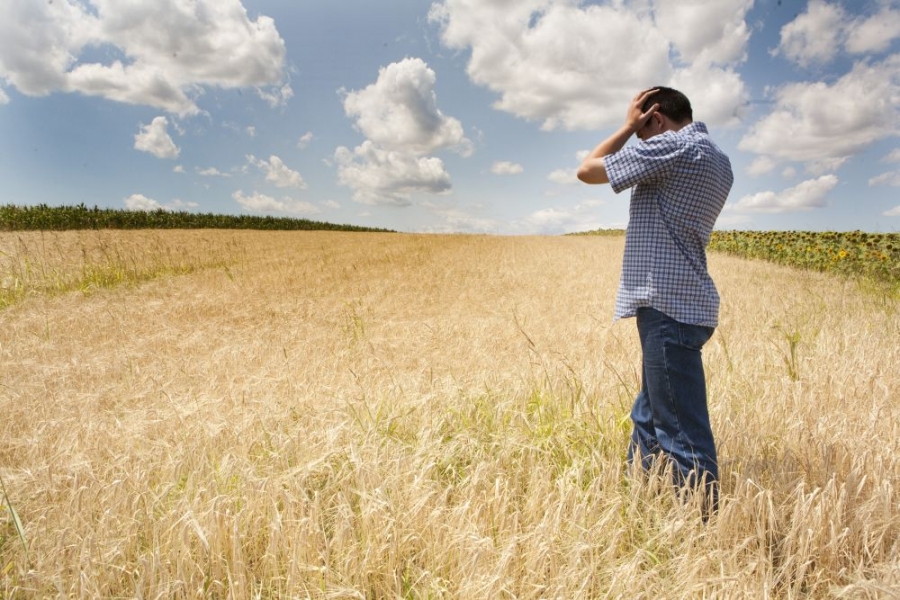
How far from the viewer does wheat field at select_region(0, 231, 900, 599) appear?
198 cm

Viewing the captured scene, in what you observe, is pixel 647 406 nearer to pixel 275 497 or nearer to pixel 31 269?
pixel 275 497

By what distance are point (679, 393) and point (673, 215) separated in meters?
0.80

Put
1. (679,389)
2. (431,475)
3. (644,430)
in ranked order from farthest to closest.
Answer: (431,475), (644,430), (679,389)

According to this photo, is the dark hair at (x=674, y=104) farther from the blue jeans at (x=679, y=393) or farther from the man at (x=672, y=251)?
the blue jeans at (x=679, y=393)

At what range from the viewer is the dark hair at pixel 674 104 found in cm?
224

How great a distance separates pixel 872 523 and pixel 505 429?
1.82 meters

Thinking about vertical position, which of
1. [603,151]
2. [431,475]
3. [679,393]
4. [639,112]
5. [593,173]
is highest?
[639,112]

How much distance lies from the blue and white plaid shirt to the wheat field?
92 cm

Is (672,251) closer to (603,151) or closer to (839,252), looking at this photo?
(603,151)

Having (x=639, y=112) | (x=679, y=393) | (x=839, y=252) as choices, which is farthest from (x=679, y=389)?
(x=839, y=252)

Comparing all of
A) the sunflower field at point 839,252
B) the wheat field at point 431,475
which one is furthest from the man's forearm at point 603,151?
the sunflower field at point 839,252

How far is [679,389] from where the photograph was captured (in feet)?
7.01

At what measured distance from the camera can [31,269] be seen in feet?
35.1

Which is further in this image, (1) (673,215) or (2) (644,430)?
(2) (644,430)
